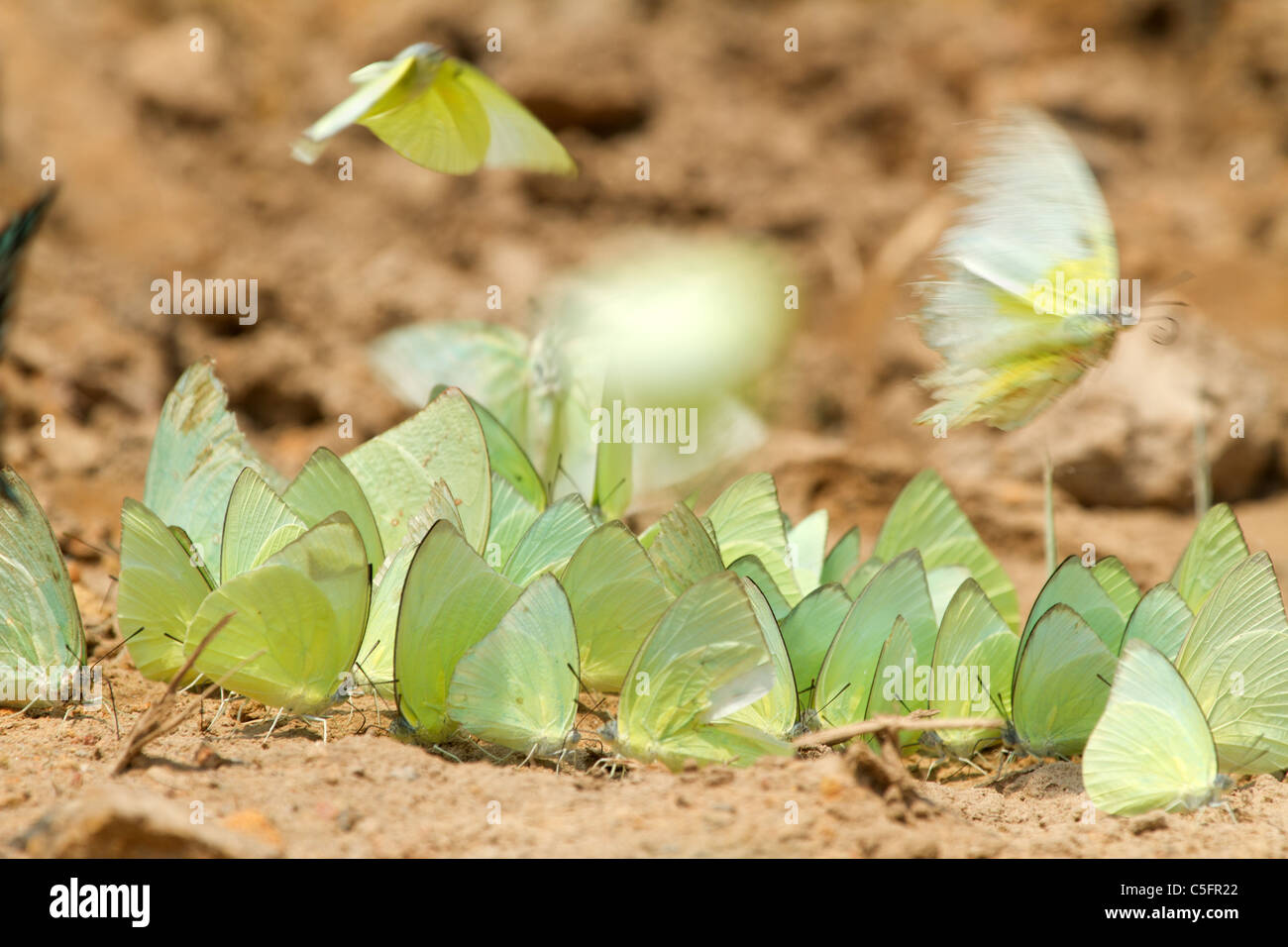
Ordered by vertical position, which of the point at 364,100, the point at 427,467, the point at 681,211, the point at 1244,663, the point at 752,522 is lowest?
the point at 1244,663

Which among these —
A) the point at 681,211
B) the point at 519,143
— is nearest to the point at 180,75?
the point at 681,211

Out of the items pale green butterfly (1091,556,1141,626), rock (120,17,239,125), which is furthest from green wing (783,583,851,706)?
rock (120,17,239,125)

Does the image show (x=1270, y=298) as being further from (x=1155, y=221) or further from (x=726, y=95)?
(x=726, y=95)

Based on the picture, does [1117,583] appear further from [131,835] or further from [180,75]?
[180,75]

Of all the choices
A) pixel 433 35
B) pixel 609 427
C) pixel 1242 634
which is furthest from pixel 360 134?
pixel 1242 634

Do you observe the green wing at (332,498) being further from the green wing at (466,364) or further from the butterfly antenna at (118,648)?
the green wing at (466,364)

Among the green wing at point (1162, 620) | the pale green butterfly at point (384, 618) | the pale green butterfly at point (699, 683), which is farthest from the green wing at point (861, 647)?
the pale green butterfly at point (384, 618)
